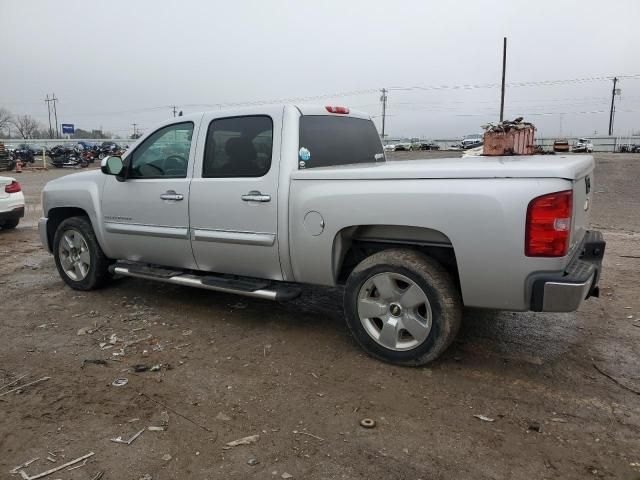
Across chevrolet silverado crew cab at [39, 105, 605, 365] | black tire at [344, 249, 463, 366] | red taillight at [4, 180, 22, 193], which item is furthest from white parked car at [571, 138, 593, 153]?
black tire at [344, 249, 463, 366]

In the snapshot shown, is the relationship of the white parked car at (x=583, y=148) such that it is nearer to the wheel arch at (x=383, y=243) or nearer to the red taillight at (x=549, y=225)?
the wheel arch at (x=383, y=243)

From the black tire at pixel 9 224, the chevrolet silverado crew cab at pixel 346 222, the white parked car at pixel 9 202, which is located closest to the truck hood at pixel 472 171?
the chevrolet silverado crew cab at pixel 346 222

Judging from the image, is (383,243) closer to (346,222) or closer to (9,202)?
(346,222)

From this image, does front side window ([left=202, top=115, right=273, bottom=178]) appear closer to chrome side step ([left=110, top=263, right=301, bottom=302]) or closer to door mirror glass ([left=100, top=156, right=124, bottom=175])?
chrome side step ([left=110, top=263, right=301, bottom=302])

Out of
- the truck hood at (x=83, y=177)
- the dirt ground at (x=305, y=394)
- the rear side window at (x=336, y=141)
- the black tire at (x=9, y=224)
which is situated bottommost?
the dirt ground at (x=305, y=394)

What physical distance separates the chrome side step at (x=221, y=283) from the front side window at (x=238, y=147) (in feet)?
2.98

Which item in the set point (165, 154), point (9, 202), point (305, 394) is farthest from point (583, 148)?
point (305, 394)

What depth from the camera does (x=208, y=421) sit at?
3047mm

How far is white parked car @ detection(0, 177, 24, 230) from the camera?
31.3 ft

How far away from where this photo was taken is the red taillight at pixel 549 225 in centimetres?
303

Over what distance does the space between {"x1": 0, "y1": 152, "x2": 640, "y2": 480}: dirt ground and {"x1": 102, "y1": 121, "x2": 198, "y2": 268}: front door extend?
60cm

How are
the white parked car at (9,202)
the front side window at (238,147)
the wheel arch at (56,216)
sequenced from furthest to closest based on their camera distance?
the white parked car at (9,202)
the wheel arch at (56,216)
the front side window at (238,147)

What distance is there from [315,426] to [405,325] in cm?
101

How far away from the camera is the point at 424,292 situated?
11.5 feet
